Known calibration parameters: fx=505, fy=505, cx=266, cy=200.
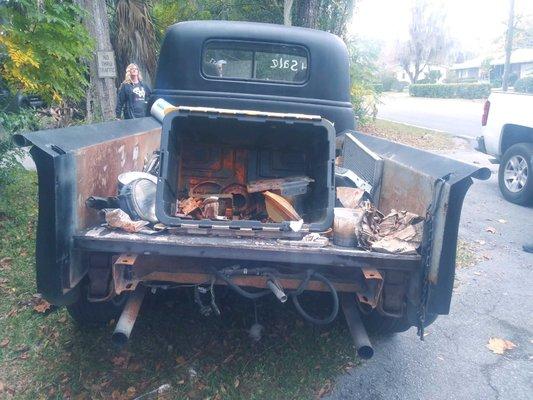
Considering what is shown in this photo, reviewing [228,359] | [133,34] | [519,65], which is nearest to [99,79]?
[133,34]

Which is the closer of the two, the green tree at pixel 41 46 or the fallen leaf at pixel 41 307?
the fallen leaf at pixel 41 307

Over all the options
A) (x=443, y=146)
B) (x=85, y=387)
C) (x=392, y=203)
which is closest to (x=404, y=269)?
(x=392, y=203)

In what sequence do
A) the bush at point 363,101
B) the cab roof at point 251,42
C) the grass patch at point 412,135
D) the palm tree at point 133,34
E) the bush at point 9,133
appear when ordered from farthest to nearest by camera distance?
the grass patch at point 412,135
the bush at point 363,101
the palm tree at point 133,34
the bush at point 9,133
the cab roof at point 251,42

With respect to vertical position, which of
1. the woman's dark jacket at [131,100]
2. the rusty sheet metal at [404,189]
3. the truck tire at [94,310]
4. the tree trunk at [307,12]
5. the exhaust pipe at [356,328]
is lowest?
the truck tire at [94,310]

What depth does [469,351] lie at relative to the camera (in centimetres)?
367

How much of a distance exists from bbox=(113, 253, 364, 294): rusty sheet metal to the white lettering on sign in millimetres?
2439

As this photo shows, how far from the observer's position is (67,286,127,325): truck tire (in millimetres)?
3072

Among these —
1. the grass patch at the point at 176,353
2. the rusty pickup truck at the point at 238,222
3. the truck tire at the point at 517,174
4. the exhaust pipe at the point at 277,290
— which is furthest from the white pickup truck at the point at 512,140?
the exhaust pipe at the point at 277,290

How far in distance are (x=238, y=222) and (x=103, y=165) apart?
3.07ft

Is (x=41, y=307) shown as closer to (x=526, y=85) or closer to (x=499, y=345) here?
(x=499, y=345)

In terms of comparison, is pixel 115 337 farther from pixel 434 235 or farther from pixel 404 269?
pixel 434 235

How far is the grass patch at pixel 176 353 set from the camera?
3.06 m

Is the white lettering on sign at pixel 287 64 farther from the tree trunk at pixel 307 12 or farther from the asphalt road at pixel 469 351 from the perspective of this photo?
the tree trunk at pixel 307 12

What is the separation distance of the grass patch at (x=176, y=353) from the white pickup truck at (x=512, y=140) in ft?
16.8
